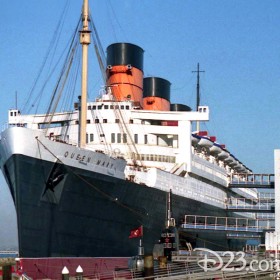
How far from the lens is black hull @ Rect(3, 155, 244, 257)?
98.5ft

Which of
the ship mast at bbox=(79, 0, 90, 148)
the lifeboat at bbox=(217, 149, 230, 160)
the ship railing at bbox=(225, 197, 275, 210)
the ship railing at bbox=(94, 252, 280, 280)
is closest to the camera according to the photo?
the ship railing at bbox=(94, 252, 280, 280)

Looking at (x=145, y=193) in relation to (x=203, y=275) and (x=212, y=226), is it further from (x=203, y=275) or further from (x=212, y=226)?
(x=203, y=275)

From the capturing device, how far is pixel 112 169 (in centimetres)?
3422

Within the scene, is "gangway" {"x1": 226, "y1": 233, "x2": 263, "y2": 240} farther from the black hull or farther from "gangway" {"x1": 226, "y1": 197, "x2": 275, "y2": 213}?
the black hull

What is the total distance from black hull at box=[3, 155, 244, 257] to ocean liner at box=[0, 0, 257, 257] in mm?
49

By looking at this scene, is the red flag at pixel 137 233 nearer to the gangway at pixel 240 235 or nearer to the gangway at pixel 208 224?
the gangway at pixel 208 224

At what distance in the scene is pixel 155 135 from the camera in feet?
146

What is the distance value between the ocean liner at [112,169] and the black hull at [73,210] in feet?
0.16

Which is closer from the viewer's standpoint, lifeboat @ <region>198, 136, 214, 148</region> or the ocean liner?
the ocean liner

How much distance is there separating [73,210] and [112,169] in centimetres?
376

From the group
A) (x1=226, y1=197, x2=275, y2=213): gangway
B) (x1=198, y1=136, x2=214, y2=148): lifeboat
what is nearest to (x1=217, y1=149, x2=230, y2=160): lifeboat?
(x1=226, y1=197, x2=275, y2=213): gangway

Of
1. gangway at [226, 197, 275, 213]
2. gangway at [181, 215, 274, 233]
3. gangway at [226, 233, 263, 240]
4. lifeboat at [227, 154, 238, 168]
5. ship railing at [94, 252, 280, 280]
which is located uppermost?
lifeboat at [227, 154, 238, 168]

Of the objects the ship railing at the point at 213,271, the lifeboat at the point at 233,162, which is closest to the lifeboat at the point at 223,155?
the lifeboat at the point at 233,162

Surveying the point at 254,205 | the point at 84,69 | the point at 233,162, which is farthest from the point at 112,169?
the point at 233,162
